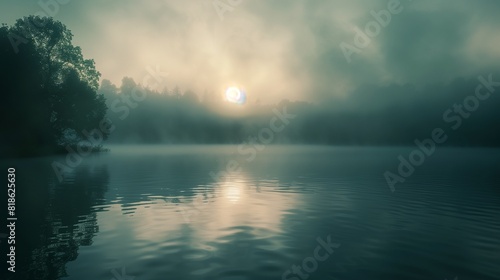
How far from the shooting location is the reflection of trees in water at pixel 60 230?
13.4 m

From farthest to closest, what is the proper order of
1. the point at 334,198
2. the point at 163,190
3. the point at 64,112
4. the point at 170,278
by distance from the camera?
the point at 64,112 < the point at 163,190 < the point at 334,198 < the point at 170,278

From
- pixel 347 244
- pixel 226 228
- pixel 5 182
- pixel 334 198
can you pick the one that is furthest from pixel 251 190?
pixel 5 182

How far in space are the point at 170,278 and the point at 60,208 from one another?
1803 centimetres

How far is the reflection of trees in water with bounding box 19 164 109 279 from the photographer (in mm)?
13422

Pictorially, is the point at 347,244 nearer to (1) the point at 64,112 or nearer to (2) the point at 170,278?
(2) the point at 170,278

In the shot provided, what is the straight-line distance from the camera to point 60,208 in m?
25.7
